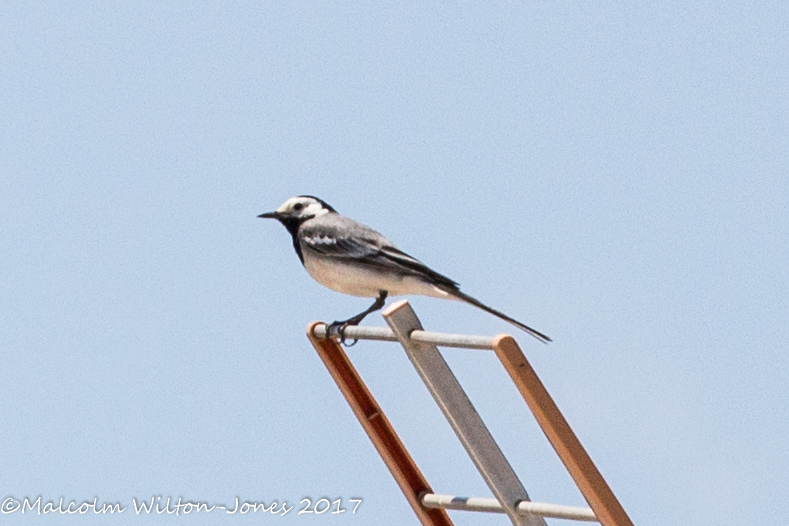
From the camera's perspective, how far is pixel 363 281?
12805 millimetres

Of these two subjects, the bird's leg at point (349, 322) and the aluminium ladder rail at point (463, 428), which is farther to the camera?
the bird's leg at point (349, 322)

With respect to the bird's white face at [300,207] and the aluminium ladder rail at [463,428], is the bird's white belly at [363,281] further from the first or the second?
the aluminium ladder rail at [463,428]

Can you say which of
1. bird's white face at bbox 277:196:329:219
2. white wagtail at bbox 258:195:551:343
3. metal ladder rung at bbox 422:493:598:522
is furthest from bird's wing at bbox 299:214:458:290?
metal ladder rung at bbox 422:493:598:522

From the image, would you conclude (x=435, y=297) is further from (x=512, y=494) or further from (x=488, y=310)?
(x=512, y=494)

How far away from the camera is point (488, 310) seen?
11.9 m

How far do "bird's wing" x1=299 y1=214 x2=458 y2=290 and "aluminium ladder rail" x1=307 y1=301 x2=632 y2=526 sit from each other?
308cm

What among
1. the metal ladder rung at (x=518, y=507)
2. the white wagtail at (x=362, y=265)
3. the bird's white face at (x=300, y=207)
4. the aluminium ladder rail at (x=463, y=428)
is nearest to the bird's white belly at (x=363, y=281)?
the white wagtail at (x=362, y=265)

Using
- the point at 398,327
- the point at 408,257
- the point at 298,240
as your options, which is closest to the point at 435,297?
the point at 408,257

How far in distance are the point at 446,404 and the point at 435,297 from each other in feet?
13.9

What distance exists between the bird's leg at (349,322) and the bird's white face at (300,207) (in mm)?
1422

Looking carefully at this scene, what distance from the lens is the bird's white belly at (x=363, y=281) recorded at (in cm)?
1270

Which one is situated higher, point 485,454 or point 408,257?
point 408,257

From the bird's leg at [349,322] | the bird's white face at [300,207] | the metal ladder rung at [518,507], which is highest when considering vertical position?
the bird's white face at [300,207]

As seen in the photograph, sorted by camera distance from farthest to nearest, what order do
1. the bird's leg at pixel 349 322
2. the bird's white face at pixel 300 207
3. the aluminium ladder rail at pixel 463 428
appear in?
the bird's white face at pixel 300 207 < the bird's leg at pixel 349 322 < the aluminium ladder rail at pixel 463 428
